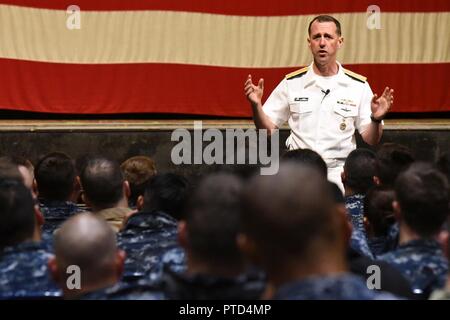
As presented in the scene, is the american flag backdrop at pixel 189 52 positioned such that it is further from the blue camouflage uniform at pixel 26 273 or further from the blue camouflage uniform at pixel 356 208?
the blue camouflage uniform at pixel 26 273

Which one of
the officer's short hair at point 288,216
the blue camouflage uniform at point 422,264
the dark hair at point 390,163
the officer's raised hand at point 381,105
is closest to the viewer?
the officer's short hair at point 288,216

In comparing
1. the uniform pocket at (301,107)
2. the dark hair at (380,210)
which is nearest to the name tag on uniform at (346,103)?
the uniform pocket at (301,107)

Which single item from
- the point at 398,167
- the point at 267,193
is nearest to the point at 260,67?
the point at 398,167

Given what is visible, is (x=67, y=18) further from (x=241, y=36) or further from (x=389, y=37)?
(x=389, y=37)

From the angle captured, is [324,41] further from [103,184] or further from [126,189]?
[103,184]

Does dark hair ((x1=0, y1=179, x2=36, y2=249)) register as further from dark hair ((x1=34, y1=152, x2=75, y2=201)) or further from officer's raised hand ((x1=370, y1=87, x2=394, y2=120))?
officer's raised hand ((x1=370, y1=87, x2=394, y2=120))

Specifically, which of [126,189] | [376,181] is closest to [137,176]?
[126,189]

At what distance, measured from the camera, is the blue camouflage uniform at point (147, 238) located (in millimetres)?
3838

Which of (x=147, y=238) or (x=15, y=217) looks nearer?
(x=15, y=217)

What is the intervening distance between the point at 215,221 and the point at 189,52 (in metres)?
5.23

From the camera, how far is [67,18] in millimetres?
7699

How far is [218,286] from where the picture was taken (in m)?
2.55

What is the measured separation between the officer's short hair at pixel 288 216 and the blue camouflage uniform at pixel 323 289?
0.06 meters

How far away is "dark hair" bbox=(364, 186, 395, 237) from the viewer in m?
4.14
